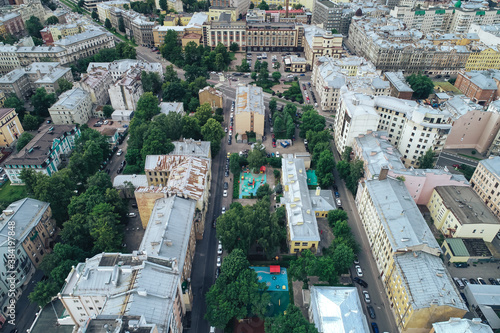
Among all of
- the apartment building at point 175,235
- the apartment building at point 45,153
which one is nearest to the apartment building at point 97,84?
the apartment building at point 45,153

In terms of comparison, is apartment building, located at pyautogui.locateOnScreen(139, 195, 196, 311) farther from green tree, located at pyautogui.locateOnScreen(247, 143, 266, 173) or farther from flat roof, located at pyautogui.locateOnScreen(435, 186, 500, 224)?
flat roof, located at pyautogui.locateOnScreen(435, 186, 500, 224)

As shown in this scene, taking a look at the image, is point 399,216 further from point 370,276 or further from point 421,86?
point 421,86

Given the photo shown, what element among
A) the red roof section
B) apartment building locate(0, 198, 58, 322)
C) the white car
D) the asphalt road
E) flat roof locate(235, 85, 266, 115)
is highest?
flat roof locate(235, 85, 266, 115)

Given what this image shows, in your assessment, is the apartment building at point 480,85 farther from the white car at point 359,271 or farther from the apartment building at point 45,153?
the apartment building at point 45,153

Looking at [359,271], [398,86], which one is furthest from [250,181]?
[398,86]

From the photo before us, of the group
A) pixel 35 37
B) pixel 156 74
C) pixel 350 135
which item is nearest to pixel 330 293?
pixel 350 135

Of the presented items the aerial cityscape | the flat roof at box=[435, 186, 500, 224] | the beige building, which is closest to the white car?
the aerial cityscape

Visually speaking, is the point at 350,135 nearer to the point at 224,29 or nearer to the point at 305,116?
the point at 305,116
